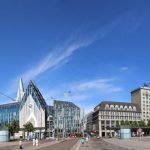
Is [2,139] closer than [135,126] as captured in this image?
Yes

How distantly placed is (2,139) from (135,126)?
9345 centimetres

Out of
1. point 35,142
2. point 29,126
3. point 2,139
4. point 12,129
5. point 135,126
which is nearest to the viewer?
point 35,142

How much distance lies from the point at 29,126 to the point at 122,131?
69413mm

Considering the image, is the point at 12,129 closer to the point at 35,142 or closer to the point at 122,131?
the point at 122,131

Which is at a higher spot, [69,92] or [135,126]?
[69,92]

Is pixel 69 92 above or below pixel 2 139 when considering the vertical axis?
above

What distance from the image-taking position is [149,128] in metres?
197

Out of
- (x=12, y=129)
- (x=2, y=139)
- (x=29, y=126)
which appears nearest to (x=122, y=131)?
(x=2, y=139)

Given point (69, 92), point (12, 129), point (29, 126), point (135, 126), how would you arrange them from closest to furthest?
1. point (12, 129)
2. point (69, 92)
3. point (29, 126)
4. point (135, 126)

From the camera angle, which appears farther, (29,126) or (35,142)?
(29,126)

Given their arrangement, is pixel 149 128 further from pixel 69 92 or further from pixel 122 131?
pixel 122 131

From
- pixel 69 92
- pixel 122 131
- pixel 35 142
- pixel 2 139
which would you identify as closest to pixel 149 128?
pixel 69 92

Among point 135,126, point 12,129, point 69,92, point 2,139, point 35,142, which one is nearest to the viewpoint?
point 35,142

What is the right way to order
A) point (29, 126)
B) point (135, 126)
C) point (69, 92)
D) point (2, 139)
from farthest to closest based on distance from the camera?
point (135, 126) < point (29, 126) < point (69, 92) < point (2, 139)
